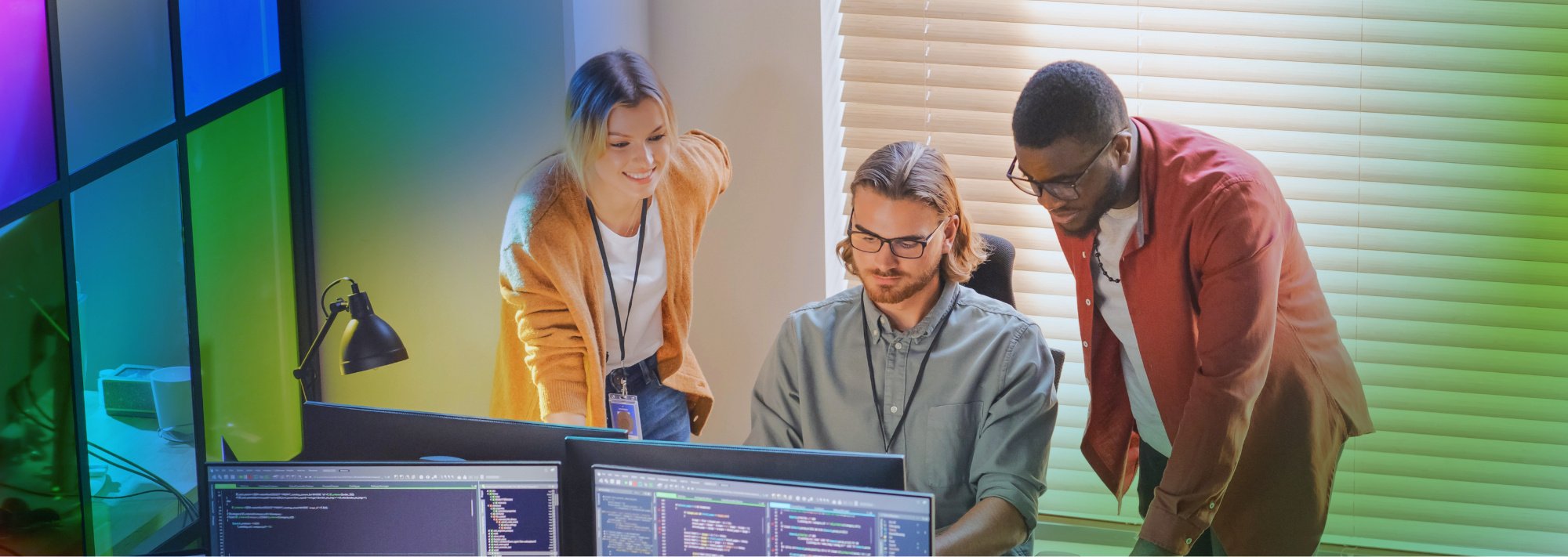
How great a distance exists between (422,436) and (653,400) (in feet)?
3.90

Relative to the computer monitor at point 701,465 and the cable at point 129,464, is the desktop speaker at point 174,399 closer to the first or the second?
the cable at point 129,464

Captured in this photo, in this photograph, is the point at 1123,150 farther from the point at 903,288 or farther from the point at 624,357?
the point at 624,357

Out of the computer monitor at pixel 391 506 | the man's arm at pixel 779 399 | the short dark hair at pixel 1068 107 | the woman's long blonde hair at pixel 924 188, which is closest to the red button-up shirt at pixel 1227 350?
the short dark hair at pixel 1068 107

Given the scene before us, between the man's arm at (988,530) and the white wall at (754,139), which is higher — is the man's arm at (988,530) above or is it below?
below

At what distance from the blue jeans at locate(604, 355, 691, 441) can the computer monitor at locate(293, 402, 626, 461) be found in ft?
3.47

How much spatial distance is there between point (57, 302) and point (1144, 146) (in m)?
2.46

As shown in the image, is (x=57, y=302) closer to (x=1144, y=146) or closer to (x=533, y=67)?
(x=533, y=67)

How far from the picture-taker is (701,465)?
1.82 m

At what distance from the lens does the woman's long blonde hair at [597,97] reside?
2.97 metres

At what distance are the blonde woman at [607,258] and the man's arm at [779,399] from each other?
0.50 m

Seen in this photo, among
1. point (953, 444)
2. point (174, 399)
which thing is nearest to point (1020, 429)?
point (953, 444)

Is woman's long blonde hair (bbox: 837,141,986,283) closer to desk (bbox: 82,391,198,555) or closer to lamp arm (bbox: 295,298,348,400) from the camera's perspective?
lamp arm (bbox: 295,298,348,400)

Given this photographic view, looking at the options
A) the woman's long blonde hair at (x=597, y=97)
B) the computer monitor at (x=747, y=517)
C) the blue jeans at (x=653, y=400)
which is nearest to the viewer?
the computer monitor at (x=747, y=517)

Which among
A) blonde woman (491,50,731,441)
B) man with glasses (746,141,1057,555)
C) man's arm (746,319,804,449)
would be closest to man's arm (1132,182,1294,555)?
man with glasses (746,141,1057,555)
